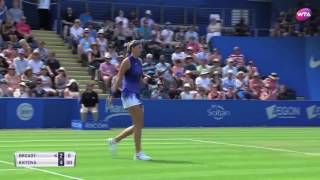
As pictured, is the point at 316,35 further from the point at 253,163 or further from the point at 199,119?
the point at 253,163

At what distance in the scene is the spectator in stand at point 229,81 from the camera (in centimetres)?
3000

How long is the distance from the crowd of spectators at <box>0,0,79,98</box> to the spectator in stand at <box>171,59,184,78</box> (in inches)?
193

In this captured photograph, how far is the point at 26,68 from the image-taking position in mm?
26031

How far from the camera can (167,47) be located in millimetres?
33469

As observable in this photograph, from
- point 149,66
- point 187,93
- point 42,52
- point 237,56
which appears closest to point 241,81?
point 237,56

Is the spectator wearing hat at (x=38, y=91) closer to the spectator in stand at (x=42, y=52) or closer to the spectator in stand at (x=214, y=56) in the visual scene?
the spectator in stand at (x=42, y=52)

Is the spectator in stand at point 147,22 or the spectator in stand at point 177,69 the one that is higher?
the spectator in stand at point 147,22

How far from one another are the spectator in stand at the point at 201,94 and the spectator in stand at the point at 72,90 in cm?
506

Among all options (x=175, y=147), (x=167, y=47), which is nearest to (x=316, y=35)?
(x=167, y=47)

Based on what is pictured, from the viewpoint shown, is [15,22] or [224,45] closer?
[15,22]

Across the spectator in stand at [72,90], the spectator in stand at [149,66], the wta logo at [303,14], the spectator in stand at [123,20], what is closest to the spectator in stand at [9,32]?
the spectator in stand at [72,90]

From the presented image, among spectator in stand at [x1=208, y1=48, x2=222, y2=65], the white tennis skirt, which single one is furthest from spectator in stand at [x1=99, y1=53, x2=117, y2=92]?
the white tennis skirt

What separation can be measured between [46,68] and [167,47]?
8725mm

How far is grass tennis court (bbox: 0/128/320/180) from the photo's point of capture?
10664mm
